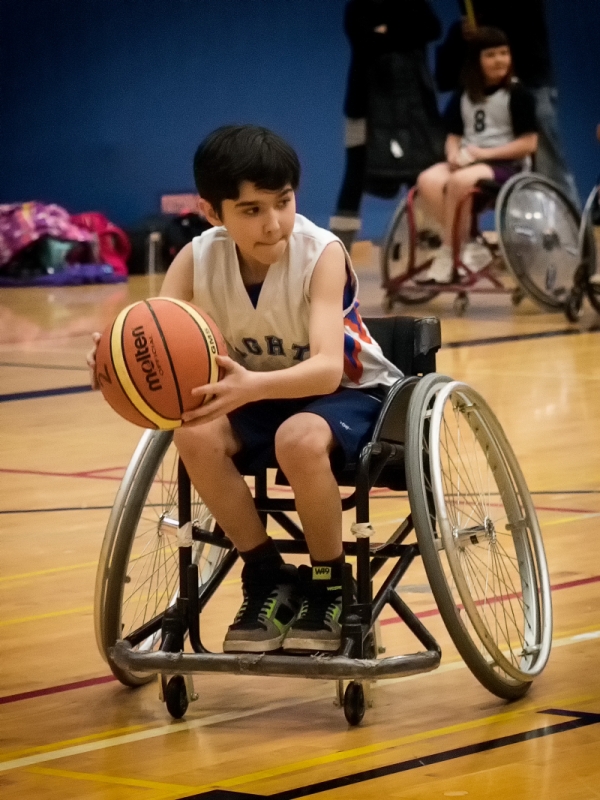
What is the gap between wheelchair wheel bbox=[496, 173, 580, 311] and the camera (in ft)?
26.5

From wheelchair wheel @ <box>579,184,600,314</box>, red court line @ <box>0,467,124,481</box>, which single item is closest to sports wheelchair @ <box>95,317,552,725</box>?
red court line @ <box>0,467,124,481</box>

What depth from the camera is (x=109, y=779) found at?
2.36 m

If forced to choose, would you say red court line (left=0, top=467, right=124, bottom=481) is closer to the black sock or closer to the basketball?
the black sock

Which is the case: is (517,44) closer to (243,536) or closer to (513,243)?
(513,243)

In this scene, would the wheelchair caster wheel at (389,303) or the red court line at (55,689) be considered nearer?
the red court line at (55,689)

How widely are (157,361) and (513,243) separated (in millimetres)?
5840

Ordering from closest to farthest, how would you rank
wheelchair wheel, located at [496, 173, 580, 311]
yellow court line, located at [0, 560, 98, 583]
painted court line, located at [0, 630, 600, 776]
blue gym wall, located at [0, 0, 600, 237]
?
painted court line, located at [0, 630, 600, 776]
yellow court line, located at [0, 560, 98, 583]
wheelchair wheel, located at [496, 173, 580, 311]
blue gym wall, located at [0, 0, 600, 237]

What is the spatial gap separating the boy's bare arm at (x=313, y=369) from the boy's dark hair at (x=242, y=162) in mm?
162

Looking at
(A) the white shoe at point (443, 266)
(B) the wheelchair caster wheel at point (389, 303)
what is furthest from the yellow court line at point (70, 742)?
(B) the wheelchair caster wheel at point (389, 303)

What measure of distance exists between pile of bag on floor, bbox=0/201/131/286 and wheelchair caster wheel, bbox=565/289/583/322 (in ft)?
13.7

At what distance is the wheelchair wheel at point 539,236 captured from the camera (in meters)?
8.06

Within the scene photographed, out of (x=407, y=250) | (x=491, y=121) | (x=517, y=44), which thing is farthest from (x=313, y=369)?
Answer: (x=517, y=44)

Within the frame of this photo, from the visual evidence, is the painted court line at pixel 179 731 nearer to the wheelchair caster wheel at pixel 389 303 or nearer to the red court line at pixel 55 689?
the red court line at pixel 55 689

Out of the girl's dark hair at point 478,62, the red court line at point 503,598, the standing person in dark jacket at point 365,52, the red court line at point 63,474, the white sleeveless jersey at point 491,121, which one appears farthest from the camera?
the standing person in dark jacket at point 365,52
